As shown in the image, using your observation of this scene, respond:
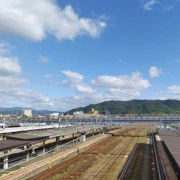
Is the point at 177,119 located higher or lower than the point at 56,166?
higher

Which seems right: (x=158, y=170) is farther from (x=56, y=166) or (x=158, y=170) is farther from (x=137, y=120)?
(x=137, y=120)

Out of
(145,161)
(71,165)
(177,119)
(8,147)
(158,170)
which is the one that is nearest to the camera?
(8,147)

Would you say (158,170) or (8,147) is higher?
(8,147)

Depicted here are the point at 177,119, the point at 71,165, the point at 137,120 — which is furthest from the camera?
the point at 137,120

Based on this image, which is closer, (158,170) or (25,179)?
(25,179)

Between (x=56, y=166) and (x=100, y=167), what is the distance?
517 cm

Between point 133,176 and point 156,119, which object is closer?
point 133,176

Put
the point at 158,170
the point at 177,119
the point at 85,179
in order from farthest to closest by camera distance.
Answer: the point at 177,119 < the point at 158,170 < the point at 85,179

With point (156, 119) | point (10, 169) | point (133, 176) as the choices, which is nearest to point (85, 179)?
point (133, 176)

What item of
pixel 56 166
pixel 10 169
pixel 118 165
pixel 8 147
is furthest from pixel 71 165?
pixel 8 147

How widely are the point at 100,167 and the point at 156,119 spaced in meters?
53.2

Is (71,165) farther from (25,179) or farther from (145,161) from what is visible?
(145,161)

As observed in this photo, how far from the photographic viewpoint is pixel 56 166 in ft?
90.8

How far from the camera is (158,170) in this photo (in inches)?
1041
